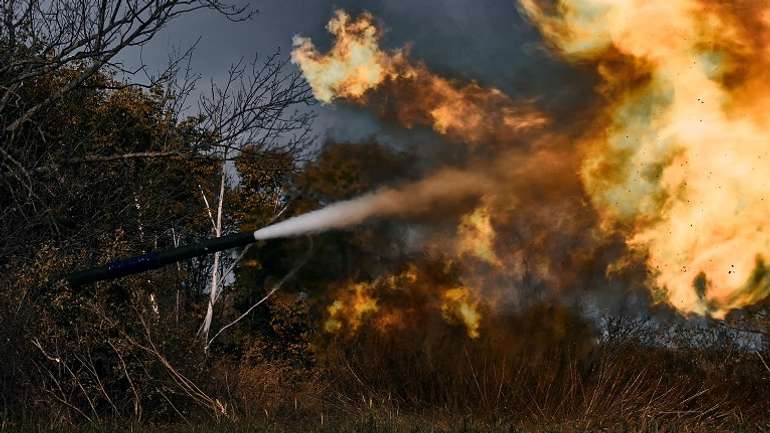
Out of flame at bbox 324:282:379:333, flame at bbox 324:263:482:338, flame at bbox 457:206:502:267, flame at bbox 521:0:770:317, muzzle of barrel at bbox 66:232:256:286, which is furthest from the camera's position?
flame at bbox 324:282:379:333

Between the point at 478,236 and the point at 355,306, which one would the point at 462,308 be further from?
the point at 355,306

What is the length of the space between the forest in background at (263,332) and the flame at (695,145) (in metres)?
1.21

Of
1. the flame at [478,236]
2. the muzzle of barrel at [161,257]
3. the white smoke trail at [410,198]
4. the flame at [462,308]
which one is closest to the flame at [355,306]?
the flame at [462,308]

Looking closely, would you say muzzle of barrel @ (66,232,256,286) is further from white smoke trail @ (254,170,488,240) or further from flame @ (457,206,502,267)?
flame @ (457,206,502,267)

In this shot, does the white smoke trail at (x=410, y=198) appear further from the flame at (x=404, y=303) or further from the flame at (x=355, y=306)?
the flame at (x=355, y=306)

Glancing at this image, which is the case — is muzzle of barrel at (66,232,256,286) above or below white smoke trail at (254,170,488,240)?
below

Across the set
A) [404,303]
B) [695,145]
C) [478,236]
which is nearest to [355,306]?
[404,303]

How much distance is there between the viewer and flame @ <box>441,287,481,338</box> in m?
10.8

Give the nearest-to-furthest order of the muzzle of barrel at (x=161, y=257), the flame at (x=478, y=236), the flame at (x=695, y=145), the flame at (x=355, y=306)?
the muzzle of barrel at (x=161, y=257), the flame at (x=695, y=145), the flame at (x=478, y=236), the flame at (x=355, y=306)

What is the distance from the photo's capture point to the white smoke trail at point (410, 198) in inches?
412

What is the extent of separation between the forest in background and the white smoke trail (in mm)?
484

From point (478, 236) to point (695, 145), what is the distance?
2.90 metres

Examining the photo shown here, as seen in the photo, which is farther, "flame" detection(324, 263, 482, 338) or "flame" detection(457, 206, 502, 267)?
"flame" detection(324, 263, 482, 338)

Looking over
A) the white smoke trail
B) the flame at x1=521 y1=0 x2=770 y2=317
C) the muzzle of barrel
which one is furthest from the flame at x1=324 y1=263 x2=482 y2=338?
the muzzle of barrel
